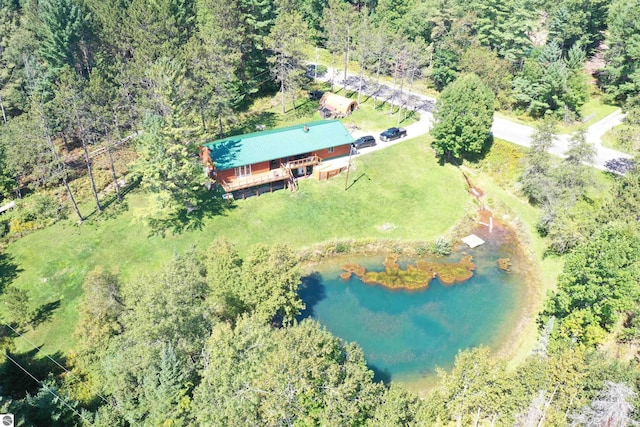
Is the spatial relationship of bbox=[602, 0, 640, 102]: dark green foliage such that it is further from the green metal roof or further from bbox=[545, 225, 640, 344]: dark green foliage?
the green metal roof

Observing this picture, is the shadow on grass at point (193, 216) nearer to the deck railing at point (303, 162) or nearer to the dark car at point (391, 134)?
the deck railing at point (303, 162)

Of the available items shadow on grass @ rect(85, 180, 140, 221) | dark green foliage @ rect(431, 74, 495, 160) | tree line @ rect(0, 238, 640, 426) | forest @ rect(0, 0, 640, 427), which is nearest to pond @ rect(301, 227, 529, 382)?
forest @ rect(0, 0, 640, 427)

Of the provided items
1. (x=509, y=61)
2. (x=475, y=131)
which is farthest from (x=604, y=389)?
(x=509, y=61)

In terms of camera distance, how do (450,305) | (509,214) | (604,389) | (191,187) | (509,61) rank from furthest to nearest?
(509,61)
(509,214)
(191,187)
(450,305)
(604,389)

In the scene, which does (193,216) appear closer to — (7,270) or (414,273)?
(7,270)

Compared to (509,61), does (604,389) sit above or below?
below

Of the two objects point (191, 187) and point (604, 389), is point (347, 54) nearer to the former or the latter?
point (191, 187)

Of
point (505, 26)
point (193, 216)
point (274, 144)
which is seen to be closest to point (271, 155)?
point (274, 144)

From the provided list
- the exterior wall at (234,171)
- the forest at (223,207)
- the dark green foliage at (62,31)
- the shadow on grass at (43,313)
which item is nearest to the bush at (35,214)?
the forest at (223,207)
